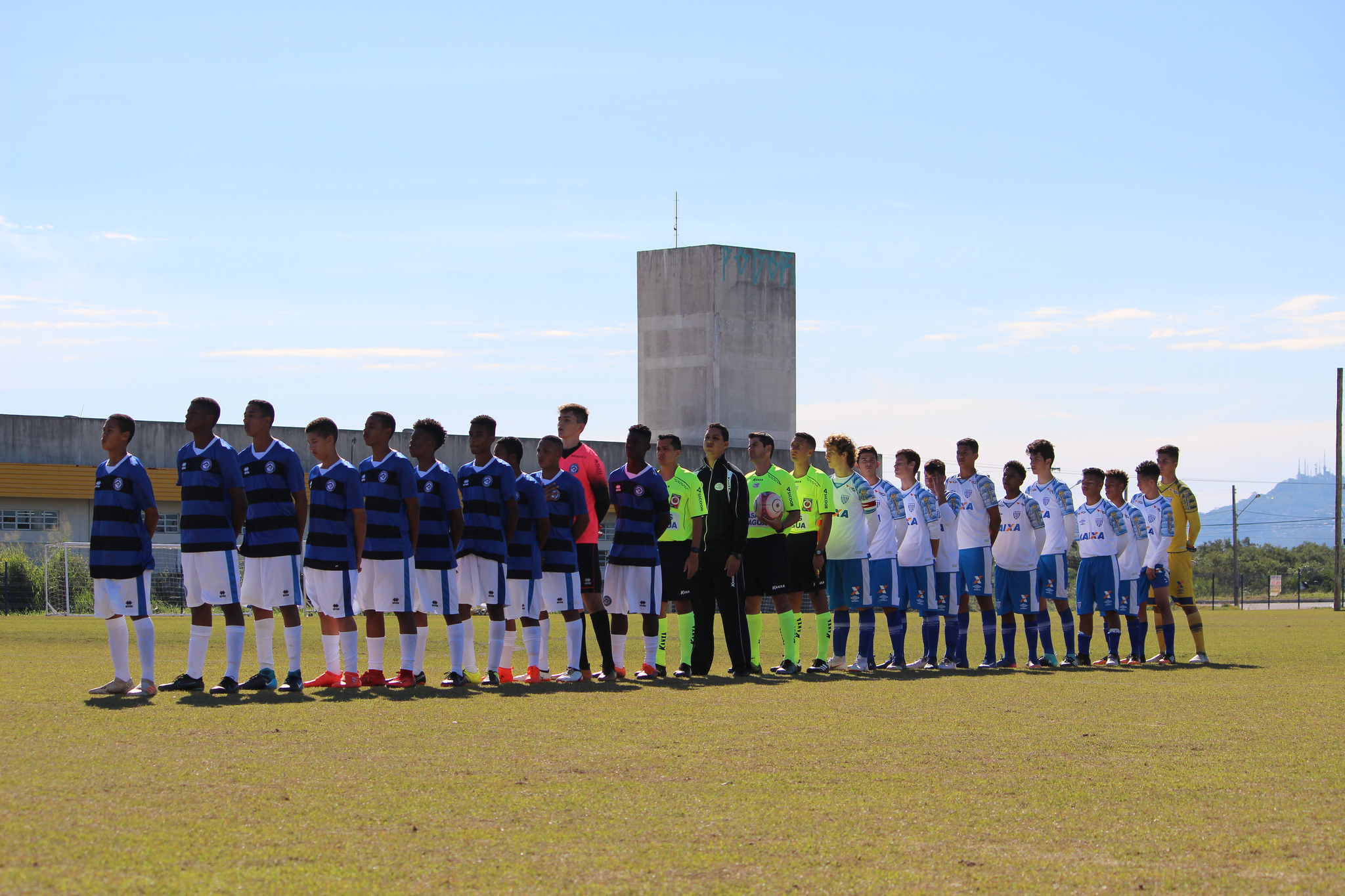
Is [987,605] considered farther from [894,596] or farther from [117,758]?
[117,758]

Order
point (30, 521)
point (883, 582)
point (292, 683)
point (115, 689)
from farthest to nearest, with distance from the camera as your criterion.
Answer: point (30, 521) < point (883, 582) < point (292, 683) < point (115, 689)

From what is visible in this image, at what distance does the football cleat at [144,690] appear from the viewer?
29.6ft

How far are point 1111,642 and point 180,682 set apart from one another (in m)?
9.48

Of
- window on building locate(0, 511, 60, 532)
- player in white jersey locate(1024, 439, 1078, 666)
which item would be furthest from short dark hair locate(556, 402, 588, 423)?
window on building locate(0, 511, 60, 532)

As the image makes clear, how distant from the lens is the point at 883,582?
13258 mm

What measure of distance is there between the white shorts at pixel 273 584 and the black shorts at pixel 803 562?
4647mm

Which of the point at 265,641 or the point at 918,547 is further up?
the point at 918,547

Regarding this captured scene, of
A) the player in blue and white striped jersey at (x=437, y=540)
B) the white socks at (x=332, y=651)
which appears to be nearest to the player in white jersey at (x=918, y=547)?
the player in blue and white striped jersey at (x=437, y=540)

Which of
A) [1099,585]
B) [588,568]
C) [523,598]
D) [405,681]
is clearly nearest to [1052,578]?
[1099,585]

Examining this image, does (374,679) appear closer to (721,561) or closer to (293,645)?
(293,645)

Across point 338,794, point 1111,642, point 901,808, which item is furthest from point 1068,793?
point 1111,642

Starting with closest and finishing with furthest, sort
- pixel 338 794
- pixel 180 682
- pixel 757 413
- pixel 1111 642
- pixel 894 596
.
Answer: pixel 338 794
pixel 180 682
pixel 894 596
pixel 1111 642
pixel 757 413

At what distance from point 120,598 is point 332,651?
1530 millimetres

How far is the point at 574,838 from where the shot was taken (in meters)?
4.81
